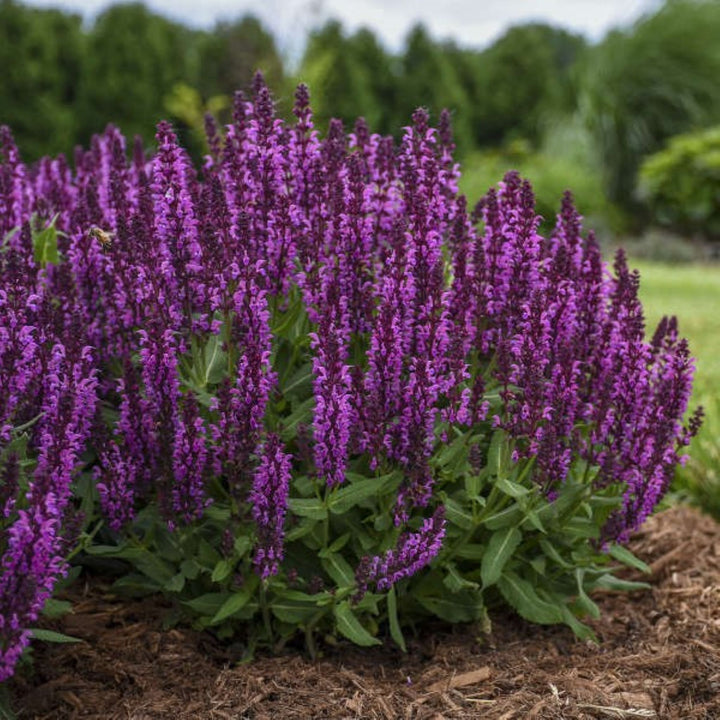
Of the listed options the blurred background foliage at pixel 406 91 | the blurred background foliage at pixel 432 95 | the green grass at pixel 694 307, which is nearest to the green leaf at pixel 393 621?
the green grass at pixel 694 307

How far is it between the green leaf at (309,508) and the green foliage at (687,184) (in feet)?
61.6

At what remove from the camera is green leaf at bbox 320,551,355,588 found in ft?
9.80

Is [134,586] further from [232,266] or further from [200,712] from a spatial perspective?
[232,266]

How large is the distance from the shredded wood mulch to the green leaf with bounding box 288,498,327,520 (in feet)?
1.81

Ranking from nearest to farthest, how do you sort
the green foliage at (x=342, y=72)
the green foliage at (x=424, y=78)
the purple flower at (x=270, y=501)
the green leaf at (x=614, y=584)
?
the purple flower at (x=270, y=501)
the green leaf at (x=614, y=584)
the green foliage at (x=342, y=72)
the green foliage at (x=424, y=78)

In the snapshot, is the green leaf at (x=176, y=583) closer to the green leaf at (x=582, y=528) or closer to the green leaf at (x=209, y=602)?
the green leaf at (x=209, y=602)

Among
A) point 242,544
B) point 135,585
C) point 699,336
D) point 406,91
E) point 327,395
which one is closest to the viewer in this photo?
point 327,395

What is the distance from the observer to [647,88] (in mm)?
23359

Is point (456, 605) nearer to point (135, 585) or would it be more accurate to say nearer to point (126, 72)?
point (135, 585)

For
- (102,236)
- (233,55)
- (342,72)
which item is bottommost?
(102,236)

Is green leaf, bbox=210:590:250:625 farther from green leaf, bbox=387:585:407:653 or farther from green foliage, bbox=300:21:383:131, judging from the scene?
green foliage, bbox=300:21:383:131

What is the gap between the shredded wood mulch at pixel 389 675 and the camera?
2955 mm

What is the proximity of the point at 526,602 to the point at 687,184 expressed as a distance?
62.8 feet

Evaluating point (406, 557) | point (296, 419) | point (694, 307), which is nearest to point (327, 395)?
point (296, 419)
